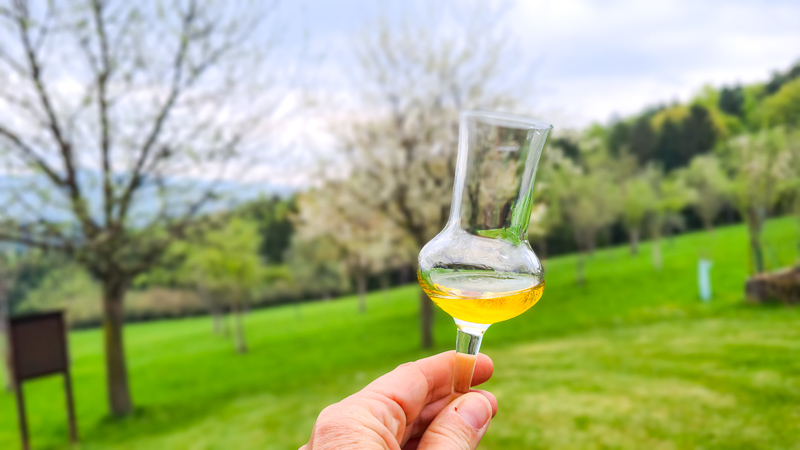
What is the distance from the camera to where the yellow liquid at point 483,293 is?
2.98ft

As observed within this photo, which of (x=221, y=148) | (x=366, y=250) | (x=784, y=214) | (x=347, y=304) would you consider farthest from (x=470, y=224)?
(x=347, y=304)

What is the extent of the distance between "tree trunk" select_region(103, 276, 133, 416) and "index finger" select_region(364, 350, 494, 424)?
643 cm

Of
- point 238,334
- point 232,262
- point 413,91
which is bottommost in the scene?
point 238,334

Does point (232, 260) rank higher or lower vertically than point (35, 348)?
higher

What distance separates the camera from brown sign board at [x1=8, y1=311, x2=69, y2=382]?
17.0 feet

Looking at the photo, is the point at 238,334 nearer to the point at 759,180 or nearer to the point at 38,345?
the point at 38,345

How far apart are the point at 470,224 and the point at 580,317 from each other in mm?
9847

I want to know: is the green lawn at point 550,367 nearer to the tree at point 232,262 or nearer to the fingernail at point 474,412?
the tree at point 232,262

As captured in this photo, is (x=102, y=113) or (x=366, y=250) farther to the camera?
(x=366, y=250)

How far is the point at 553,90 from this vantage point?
788 centimetres

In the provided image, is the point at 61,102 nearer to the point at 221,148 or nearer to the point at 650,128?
the point at 221,148

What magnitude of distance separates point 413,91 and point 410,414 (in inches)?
275

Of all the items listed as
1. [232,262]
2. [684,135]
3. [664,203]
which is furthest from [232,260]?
[684,135]

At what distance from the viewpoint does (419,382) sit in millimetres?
1082
